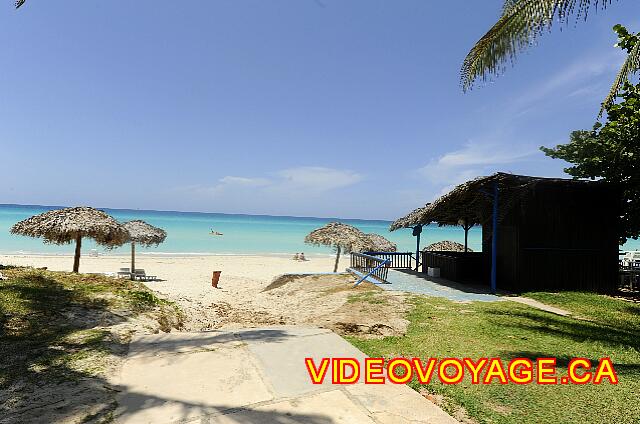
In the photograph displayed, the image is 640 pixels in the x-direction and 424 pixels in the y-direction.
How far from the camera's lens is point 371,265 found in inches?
637

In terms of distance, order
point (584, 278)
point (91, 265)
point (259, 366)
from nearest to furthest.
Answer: point (259, 366) → point (584, 278) → point (91, 265)

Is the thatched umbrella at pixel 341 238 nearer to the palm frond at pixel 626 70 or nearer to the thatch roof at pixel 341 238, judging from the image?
the thatch roof at pixel 341 238

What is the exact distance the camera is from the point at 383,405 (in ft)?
11.7

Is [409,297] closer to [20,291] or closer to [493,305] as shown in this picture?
[493,305]

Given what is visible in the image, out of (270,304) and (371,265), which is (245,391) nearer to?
(270,304)

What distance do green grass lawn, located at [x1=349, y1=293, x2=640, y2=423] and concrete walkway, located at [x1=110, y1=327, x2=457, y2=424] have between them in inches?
30.0

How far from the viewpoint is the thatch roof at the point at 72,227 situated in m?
14.5

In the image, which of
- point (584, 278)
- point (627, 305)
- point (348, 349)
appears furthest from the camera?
point (584, 278)

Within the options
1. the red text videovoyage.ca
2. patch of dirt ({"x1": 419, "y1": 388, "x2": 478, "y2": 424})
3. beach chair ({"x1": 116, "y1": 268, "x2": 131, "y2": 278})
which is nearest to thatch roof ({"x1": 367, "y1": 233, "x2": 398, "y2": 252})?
beach chair ({"x1": 116, "y1": 268, "x2": 131, "y2": 278})

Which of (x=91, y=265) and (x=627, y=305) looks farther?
(x=91, y=265)

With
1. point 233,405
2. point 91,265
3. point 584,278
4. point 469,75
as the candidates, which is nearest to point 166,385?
point 233,405

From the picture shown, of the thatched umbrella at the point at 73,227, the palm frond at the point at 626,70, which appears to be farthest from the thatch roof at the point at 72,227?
the palm frond at the point at 626,70

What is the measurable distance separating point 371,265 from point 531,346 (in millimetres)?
10137

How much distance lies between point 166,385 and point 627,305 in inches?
485
